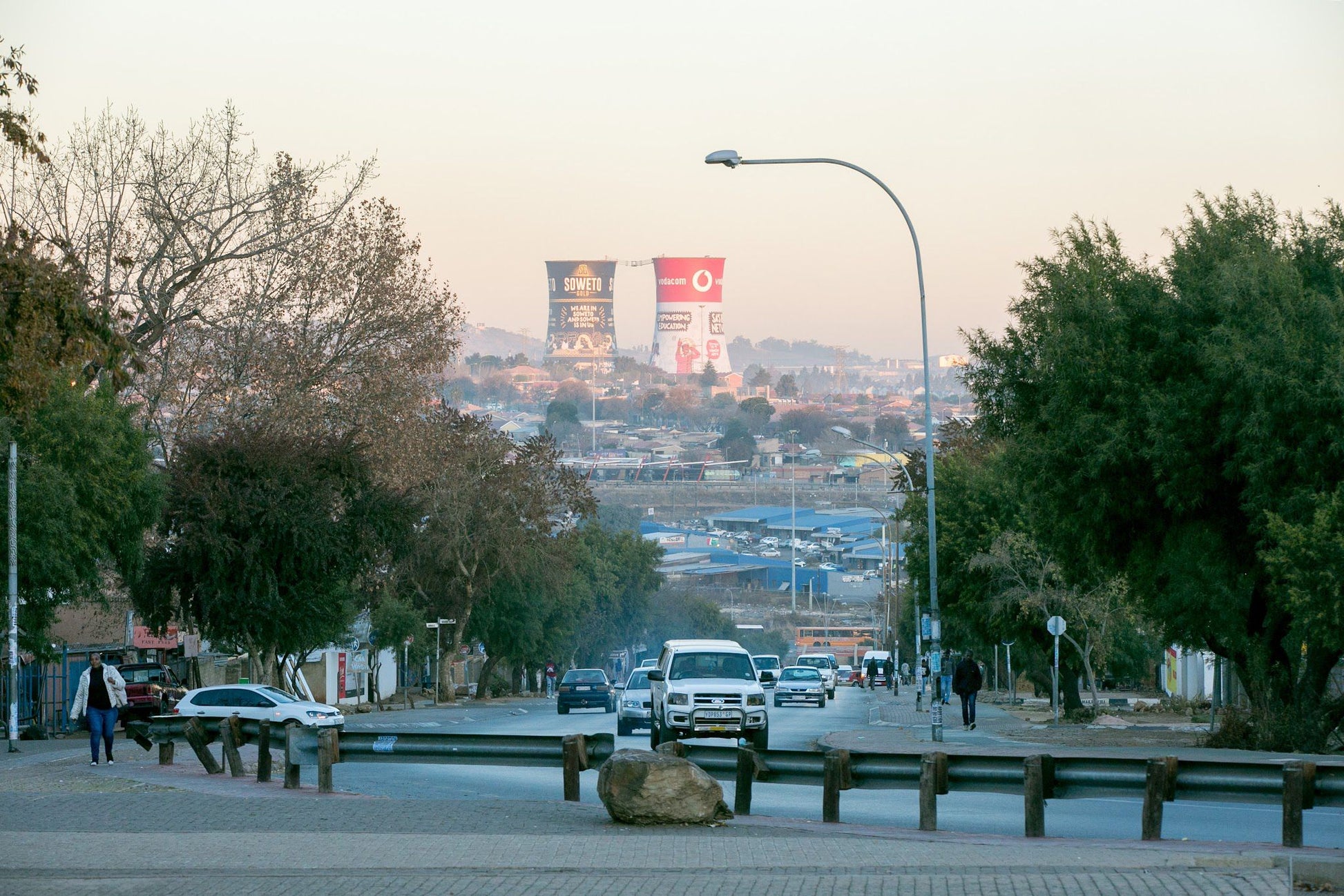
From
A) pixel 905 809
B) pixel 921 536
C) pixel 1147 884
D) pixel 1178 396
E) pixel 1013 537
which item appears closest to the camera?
pixel 1147 884

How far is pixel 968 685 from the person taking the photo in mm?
34125

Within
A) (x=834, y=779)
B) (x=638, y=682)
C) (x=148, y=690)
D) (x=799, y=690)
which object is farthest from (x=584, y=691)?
(x=834, y=779)

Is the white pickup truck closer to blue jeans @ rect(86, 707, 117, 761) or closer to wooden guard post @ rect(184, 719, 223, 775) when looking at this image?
wooden guard post @ rect(184, 719, 223, 775)

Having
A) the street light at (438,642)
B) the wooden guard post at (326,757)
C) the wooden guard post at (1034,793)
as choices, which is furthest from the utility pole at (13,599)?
the street light at (438,642)

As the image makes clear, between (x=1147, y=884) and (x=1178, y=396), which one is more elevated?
(x=1178, y=396)

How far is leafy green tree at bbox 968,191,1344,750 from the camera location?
76.6 feet

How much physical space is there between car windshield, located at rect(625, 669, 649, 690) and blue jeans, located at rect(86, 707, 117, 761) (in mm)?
13581

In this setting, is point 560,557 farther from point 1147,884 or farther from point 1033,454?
point 1147,884

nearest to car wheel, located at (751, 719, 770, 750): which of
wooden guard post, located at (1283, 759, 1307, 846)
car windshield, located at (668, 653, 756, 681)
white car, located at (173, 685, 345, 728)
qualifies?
car windshield, located at (668, 653, 756, 681)

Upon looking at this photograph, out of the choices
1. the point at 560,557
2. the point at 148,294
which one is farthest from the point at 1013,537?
the point at 560,557

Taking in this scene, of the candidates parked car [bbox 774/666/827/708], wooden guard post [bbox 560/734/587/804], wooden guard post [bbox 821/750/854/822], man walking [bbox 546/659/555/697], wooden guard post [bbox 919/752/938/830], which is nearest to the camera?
wooden guard post [bbox 919/752/938/830]

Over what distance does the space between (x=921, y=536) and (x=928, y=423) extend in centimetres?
1474

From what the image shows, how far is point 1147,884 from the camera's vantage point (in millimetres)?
9961

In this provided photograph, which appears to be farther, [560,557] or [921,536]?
[560,557]
